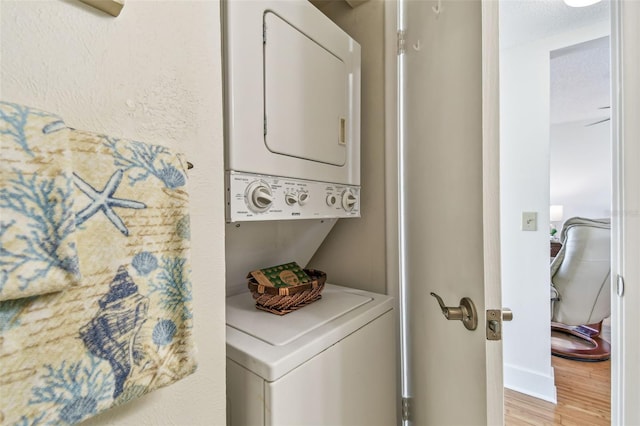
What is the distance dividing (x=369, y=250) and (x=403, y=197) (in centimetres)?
34

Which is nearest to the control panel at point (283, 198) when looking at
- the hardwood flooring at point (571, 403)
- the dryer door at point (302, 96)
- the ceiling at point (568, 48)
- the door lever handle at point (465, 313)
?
the dryer door at point (302, 96)

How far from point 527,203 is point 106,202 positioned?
2828 millimetres

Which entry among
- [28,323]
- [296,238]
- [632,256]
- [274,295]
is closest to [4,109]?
[28,323]

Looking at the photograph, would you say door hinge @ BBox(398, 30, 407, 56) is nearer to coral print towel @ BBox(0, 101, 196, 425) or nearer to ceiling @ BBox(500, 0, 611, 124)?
ceiling @ BBox(500, 0, 611, 124)

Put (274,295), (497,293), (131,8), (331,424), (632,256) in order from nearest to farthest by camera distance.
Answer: (131,8), (497,293), (331,424), (274,295), (632,256)

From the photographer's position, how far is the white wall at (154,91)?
45 centimetres

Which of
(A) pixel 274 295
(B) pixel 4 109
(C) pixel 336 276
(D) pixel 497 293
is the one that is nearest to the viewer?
(B) pixel 4 109

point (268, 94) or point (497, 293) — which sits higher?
point (268, 94)

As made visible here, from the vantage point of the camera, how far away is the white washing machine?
0.79m

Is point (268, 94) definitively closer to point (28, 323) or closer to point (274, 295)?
point (274, 295)

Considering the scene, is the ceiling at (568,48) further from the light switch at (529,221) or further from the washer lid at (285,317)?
the washer lid at (285,317)

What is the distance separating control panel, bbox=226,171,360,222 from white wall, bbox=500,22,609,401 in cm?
181

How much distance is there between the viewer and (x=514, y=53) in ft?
7.96

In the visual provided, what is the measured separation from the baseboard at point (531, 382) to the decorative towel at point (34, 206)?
10.4 ft
